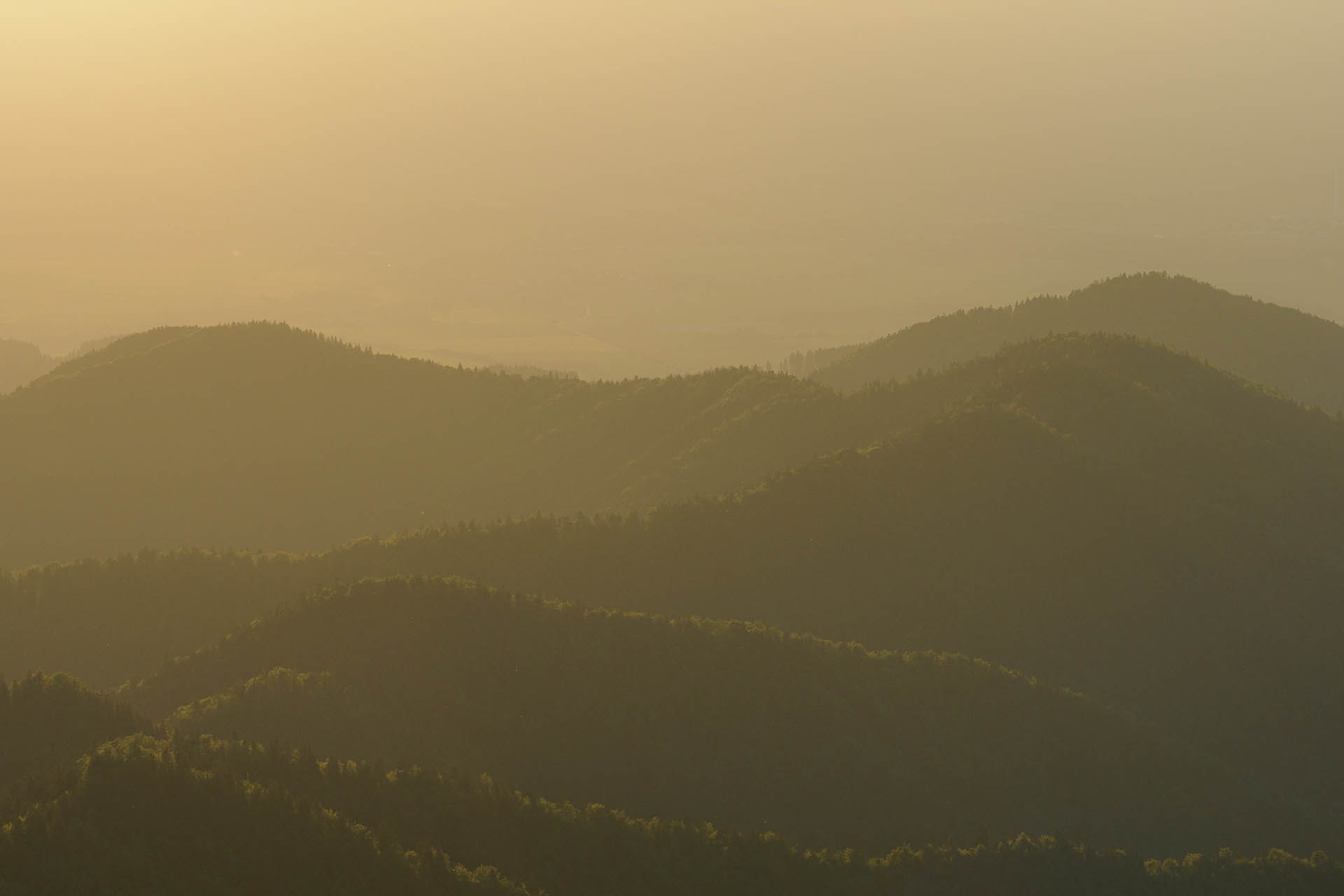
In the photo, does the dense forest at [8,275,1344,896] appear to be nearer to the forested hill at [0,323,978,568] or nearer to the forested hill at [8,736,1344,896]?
the forested hill at [8,736,1344,896]

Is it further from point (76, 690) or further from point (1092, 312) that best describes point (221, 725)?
point (1092, 312)

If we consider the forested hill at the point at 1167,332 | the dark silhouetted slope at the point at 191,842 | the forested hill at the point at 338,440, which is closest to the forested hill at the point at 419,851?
the dark silhouetted slope at the point at 191,842

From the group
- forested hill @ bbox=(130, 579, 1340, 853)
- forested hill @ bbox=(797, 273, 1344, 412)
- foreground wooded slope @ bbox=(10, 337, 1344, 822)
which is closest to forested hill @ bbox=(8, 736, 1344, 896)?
forested hill @ bbox=(130, 579, 1340, 853)

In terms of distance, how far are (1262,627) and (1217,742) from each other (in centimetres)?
1148

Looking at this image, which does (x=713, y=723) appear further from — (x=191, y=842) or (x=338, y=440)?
(x=338, y=440)

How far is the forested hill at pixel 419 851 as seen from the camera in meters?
34.7

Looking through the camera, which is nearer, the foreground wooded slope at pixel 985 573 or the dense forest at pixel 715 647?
the dense forest at pixel 715 647

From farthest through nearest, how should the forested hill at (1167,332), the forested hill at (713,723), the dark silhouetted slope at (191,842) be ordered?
the forested hill at (1167,332) → the forested hill at (713,723) → the dark silhouetted slope at (191,842)

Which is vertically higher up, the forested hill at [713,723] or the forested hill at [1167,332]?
the forested hill at [1167,332]

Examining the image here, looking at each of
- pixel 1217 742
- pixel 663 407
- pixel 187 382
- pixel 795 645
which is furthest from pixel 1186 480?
pixel 187 382

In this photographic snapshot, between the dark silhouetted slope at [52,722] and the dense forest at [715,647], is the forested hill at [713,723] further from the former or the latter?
the dark silhouetted slope at [52,722]

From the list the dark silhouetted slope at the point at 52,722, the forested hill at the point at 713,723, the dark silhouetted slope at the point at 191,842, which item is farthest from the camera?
the forested hill at the point at 713,723

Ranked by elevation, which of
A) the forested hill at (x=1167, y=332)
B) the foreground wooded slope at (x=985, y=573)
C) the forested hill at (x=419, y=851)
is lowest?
Answer: the forested hill at (x=419, y=851)

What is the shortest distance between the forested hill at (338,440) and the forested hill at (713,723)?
36.7m
